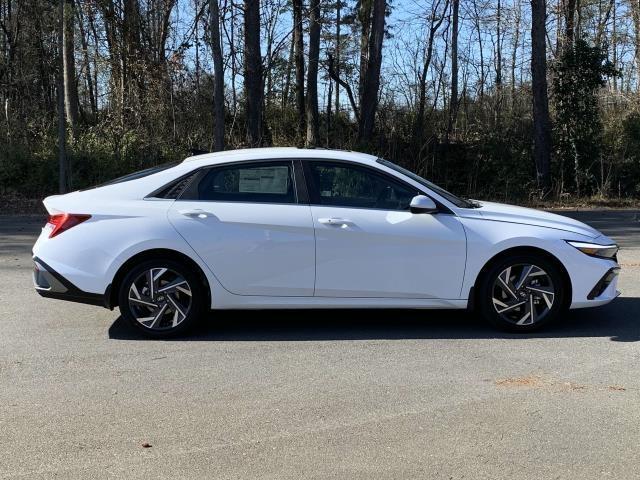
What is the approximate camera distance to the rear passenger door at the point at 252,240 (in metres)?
5.59

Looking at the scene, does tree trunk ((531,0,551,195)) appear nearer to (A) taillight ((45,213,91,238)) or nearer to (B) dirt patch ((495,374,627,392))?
(B) dirt patch ((495,374,627,392))

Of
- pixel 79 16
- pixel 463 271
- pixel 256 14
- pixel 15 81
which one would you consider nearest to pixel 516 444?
pixel 463 271

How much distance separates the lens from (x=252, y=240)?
5.60 meters

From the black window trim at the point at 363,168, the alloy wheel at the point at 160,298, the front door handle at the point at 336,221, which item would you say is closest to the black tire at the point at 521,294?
the black window trim at the point at 363,168

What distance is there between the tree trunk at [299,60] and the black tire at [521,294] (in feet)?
60.1

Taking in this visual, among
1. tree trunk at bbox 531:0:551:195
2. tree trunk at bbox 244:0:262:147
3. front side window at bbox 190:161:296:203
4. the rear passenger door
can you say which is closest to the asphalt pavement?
the rear passenger door

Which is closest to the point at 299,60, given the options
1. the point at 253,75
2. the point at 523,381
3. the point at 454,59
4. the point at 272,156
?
the point at 253,75

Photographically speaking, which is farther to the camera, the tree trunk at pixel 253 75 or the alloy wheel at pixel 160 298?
the tree trunk at pixel 253 75

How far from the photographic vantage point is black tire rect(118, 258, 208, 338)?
5605mm

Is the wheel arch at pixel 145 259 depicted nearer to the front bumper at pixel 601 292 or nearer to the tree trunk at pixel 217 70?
the front bumper at pixel 601 292

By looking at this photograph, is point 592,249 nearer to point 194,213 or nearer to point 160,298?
point 194,213

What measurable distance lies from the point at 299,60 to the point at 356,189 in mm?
21009

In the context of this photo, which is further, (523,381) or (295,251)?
(295,251)

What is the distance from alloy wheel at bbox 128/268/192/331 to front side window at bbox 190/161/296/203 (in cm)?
75
